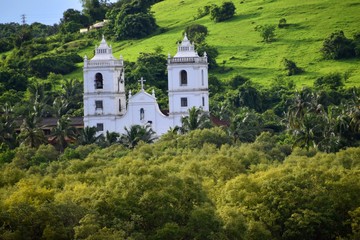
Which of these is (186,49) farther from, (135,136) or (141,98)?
(135,136)

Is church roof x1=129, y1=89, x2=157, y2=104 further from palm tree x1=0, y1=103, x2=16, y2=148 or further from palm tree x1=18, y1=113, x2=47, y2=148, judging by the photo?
palm tree x1=0, y1=103, x2=16, y2=148

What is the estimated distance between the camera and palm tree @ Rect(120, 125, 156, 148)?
14139 centimetres

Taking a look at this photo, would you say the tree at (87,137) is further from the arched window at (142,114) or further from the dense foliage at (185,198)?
the dense foliage at (185,198)

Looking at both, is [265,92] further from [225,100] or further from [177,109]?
[177,109]

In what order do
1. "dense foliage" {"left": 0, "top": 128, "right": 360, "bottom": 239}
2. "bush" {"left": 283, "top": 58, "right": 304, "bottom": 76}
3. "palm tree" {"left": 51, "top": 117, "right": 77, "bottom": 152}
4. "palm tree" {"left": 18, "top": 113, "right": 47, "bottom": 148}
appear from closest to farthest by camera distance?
"dense foliage" {"left": 0, "top": 128, "right": 360, "bottom": 239}
"palm tree" {"left": 18, "top": 113, "right": 47, "bottom": 148}
"palm tree" {"left": 51, "top": 117, "right": 77, "bottom": 152}
"bush" {"left": 283, "top": 58, "right": 304, "bottom": 76}

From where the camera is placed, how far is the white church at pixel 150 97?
495ft

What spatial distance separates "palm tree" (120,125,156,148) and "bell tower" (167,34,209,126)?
6448 millimetres

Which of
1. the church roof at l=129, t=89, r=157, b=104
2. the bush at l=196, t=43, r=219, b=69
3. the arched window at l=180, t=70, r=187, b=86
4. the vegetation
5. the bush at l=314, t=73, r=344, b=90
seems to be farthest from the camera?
the bush at l=196, t=43, r=219, b=69

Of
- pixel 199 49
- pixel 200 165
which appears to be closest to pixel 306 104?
pixel 200 165

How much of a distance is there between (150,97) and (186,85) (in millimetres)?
3770

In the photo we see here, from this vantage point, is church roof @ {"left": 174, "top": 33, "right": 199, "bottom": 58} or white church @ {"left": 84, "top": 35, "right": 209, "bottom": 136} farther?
church roof @ {"left": 174, "top": 33, "right": 199, "bottom": 58}

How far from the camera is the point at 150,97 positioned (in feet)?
498

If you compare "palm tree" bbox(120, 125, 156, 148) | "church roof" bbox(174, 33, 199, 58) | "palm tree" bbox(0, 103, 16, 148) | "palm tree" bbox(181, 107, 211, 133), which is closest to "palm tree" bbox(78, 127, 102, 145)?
"palm tree" bbox(120, 125, 156, 148)

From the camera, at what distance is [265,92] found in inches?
7047
